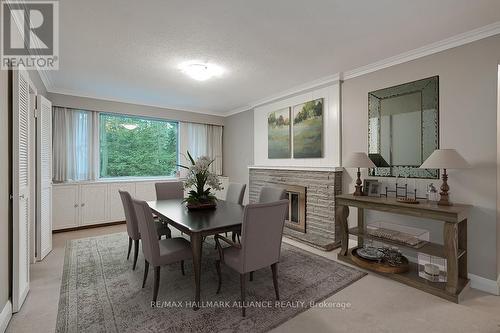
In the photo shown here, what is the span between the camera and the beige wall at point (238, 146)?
578 cm

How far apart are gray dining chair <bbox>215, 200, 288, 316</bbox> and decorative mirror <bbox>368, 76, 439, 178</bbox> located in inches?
74.3

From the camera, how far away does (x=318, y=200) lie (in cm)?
397

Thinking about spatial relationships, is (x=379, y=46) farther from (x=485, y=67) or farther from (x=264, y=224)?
(x=264, y=224)

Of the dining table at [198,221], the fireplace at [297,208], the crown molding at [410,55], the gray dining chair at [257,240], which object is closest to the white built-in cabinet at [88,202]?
the dining table at [198,221]

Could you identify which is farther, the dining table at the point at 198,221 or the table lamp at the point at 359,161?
the table lamp at the point at 359,161

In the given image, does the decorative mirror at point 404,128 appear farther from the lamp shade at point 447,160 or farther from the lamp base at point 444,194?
the lamp shade at point 447,160

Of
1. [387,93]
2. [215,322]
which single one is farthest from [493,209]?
[215,322]

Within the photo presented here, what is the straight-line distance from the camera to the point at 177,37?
102 inches

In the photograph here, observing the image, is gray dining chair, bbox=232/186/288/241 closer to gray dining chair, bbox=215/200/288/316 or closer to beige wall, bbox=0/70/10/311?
gray dining chair, bbox=215/200/288/316

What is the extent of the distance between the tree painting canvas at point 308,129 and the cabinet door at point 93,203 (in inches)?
149

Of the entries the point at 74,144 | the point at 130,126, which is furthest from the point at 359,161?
the point at 74,144

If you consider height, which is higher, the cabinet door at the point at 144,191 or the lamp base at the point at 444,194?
the lamp base at the point at 444,194

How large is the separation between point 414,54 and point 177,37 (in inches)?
108

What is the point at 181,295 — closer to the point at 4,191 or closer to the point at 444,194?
the point at 4,191
